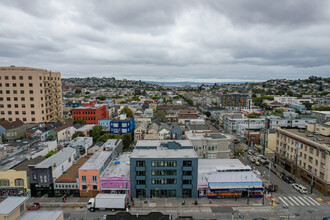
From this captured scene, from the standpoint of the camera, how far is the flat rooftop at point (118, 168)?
4550cm

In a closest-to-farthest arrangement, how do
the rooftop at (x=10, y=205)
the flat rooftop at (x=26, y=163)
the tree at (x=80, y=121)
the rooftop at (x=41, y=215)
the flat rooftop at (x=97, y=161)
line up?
the rooftop at (x=10, y=205), the rooftop at (x=41, y=215), the flat rooftop at (x=26, y=163), the flat rooftop at (x=97, y=161), the tree at (x=80, y=121)

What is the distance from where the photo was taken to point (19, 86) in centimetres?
8200

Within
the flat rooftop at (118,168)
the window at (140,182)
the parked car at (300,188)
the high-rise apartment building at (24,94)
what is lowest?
the parked car at (300,188)

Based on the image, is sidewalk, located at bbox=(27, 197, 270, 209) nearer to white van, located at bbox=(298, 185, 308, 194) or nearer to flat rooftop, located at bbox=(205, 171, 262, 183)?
flat rooftop, located at bbox=(205, 171, 262, 183)

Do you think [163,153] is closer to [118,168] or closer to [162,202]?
[162,202]

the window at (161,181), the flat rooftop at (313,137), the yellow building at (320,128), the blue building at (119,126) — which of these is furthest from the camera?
the blue building at (119,126)

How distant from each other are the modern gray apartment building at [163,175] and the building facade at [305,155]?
89.0 ft

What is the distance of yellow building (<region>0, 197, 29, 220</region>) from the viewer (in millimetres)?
26125

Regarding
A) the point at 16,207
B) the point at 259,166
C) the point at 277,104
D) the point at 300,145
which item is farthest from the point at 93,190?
the point at 277,104

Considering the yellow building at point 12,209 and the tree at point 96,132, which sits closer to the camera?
the yellow building at point 12,209

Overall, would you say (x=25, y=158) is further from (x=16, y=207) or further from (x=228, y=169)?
(x=228, y=169)

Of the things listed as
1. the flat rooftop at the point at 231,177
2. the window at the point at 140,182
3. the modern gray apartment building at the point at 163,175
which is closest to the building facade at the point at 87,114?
the modern gray apartment building at the point at 163,175

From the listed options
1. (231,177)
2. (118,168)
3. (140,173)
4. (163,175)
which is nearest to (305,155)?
(231,177)

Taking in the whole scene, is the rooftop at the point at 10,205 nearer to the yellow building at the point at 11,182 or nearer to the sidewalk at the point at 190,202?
the yellow building at the point at 11,182
